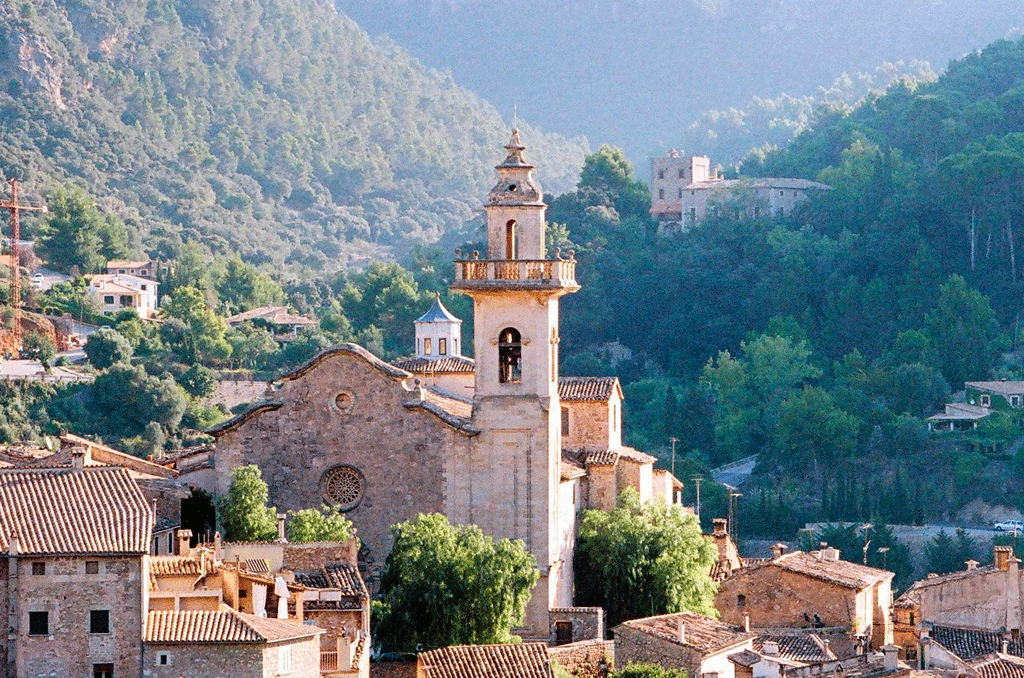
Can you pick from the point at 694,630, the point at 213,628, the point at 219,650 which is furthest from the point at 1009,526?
the point at 219,650

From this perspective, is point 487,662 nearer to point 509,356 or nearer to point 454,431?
point 454,431

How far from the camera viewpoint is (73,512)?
→ 3988 centimetres

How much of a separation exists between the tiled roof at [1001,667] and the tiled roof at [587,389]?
32.1ft

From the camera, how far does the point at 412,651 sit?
47469 mm

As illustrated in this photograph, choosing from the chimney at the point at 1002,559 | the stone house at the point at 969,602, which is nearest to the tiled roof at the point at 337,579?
the stone house at the point at 969,602

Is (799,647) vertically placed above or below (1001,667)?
above

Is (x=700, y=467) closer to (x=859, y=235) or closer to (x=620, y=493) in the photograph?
(x=859, y=235)

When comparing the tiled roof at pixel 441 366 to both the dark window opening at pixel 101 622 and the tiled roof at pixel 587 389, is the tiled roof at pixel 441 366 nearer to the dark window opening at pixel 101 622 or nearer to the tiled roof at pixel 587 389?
the tiled roof at pixel 587 389

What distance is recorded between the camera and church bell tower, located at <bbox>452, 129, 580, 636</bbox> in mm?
52031

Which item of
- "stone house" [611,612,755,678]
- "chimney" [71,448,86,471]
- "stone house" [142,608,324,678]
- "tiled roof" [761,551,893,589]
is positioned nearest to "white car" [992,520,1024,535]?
"tiled roof" [761,551,893,589]

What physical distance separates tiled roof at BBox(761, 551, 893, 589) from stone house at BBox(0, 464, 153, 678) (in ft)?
68.5

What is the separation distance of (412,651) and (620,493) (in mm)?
9433

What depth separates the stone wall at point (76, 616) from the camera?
38.9 meters

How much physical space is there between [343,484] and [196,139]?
428ft
